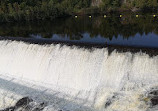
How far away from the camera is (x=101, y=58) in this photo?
10.3 meters

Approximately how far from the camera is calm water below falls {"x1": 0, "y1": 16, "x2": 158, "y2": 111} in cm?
880

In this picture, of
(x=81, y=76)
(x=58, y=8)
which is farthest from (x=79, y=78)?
(x=58, y=8)

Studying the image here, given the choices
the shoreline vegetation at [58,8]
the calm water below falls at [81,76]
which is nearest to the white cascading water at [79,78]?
the calm water below falls at [81,76]

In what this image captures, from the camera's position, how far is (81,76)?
10.6 m

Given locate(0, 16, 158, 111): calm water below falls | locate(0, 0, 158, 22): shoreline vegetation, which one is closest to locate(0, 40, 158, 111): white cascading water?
locate(0, 16, 158, 111): calm water below falls

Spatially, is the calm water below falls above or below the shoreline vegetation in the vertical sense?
below

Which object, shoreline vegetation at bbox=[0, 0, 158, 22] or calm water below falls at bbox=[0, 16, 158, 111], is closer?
calm water below falls at bbox=[0, 16, 158, 111]

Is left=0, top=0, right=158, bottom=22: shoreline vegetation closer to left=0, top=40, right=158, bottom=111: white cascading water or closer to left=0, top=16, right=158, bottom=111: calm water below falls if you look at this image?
left=0, top=16, right=158, bottom=111: calm water below falls

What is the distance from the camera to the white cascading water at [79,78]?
882 cm

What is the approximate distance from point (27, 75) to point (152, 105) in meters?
8.46

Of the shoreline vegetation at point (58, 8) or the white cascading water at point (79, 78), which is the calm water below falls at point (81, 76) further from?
the shoreline vegetation at point (58, 8)

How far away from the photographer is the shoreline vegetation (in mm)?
29078

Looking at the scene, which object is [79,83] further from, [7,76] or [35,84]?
[7,76]

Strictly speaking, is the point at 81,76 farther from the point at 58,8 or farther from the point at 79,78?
the point at 58,8
